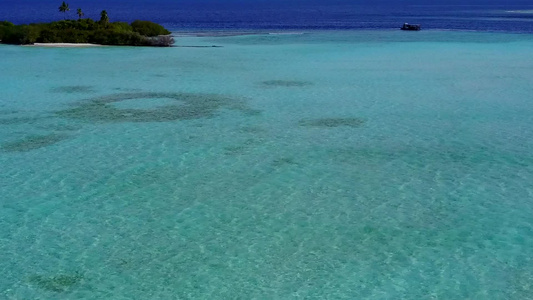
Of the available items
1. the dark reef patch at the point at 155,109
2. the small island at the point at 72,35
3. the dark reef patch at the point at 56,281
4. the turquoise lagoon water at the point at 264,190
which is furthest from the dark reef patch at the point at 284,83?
the small island at the point at 72,35

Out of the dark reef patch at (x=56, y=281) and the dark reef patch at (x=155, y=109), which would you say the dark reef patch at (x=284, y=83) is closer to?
the dark reef patch at (x=155, y=109)

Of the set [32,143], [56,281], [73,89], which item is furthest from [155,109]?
[56,281]

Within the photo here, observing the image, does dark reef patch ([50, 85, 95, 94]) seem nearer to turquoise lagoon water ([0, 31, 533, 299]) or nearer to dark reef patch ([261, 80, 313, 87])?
turquoise lagoon water ([0, 31, 533, 299])

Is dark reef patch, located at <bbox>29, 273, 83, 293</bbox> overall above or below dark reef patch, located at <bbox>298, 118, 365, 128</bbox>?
below

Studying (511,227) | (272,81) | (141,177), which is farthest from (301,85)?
(511,227)

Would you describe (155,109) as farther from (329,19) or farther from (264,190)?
(329,19)

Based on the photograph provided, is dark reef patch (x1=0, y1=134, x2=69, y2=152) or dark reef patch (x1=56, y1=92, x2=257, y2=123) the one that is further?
dark reef patch (x1=56, y1=92, x2=257, y2=123)

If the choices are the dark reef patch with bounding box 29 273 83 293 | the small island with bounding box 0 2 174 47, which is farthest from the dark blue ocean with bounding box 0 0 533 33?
the dark reef patch with bounding box 29 273 83 293
